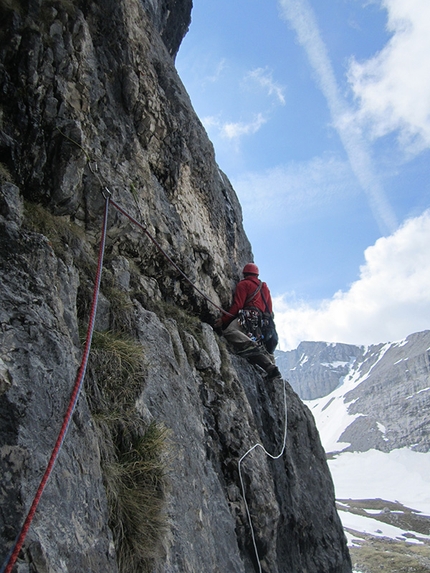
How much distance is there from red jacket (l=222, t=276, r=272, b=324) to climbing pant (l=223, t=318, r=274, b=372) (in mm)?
309

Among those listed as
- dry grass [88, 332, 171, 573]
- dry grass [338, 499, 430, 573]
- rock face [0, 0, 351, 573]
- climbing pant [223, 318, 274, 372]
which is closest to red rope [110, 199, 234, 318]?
rock face [0, 0, 351, 573]

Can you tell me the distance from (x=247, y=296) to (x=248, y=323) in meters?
0.88

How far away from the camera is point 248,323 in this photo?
441 inches

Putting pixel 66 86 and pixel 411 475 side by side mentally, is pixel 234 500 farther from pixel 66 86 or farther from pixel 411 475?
pixel 411 475

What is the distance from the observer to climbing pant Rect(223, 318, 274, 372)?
10781 mm

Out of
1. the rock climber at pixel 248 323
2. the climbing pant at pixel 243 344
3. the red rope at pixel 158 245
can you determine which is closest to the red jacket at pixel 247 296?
the rock climber at pixel 248 323

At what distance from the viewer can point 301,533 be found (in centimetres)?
970

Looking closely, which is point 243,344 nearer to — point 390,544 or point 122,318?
point 122,318

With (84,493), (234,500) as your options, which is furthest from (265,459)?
(84,493)

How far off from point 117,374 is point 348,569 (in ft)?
31.7

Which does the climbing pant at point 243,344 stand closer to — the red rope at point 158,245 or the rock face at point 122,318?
the rock face at point 122,318

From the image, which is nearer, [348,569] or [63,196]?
[63,196]

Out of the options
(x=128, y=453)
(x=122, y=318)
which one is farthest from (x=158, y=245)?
(x=128, y=453)

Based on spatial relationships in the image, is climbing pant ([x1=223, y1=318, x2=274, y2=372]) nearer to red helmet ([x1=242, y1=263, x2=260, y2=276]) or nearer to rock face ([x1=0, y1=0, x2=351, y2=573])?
rock face ([x1=0, y1=0, x2=351, y2=573])
